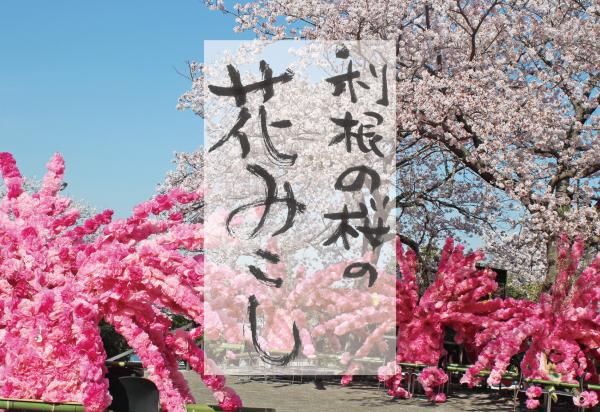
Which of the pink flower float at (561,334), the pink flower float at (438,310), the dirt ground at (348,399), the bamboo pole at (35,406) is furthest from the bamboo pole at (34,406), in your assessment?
the pink flower float at (438,310)

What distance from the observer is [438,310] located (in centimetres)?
1415

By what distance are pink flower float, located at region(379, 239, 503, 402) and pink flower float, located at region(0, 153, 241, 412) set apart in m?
8.32

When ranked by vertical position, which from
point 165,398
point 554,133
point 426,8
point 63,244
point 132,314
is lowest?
point 165,398

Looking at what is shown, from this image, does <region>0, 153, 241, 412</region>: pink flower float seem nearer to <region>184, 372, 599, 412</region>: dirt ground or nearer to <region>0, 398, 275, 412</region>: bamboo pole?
Result: <region>0, 398, 275, 412</region>: bamboo pole

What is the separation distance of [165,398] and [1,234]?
79.0 inches

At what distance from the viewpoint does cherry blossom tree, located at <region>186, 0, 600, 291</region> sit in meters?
13.1

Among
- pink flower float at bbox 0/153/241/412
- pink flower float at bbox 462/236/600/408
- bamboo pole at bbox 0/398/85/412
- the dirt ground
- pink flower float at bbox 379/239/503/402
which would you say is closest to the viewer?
bamboo pole at bbox 0/398/85/412

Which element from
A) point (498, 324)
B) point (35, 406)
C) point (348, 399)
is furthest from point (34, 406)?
point (348, 399)

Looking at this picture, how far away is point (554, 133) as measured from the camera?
44.1 ft

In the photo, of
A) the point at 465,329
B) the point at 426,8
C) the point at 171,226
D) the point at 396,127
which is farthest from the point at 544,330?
the point at 171,226

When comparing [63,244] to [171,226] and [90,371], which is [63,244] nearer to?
[171,226]

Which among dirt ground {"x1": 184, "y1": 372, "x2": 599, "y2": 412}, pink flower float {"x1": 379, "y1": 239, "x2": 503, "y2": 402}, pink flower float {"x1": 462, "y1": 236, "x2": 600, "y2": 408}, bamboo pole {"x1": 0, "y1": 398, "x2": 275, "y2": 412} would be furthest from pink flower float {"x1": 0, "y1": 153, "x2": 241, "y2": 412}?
pink flower float {"x1": 379, "y1": 239, "x2": 503, "y2": 402}

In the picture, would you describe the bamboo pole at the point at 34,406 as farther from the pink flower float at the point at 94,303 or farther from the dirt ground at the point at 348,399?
the dirt ground at the point at 348,399

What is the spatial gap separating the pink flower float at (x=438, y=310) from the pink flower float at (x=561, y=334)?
1371 millimetres
